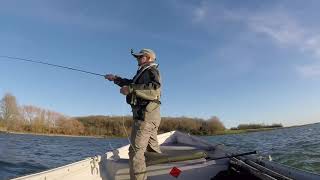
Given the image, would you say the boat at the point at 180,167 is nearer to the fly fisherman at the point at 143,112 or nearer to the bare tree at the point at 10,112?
the fly fisherman at the point at 143,112

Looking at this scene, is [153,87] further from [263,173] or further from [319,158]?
[319,158]

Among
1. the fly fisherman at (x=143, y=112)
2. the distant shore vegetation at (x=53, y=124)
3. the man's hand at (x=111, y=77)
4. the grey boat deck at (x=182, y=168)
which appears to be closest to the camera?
the fly fisherman at (x=143, y=112)

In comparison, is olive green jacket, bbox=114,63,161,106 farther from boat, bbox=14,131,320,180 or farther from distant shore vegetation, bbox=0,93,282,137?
distant shore vegetation, bbox=0,93,282,137

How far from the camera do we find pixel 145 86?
17.3 ft

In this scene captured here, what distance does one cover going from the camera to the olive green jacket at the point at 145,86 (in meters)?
5.23

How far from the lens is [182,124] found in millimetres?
44938

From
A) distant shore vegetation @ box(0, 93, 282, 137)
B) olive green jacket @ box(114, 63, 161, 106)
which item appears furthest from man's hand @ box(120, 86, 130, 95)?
distant shore vegetation @ box(0, 93, 282, 137)

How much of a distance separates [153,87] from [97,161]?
163 centimetres

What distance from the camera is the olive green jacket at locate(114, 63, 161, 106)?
17.1 ft

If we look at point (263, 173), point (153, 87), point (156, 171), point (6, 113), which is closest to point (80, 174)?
point (156, 171)

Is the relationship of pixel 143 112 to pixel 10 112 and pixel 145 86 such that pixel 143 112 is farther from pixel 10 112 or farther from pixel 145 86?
pixel 10 112

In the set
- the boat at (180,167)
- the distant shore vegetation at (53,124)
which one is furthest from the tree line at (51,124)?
the boat at (180,167)

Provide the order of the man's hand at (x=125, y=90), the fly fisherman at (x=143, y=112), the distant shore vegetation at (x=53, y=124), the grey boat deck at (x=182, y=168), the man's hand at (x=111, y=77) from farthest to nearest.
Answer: the distant shore vegetation at (x=53, y=124) → the man's hand at (x=111, y=77) → the grey boat deck at (x=182, y=168) → the fly fisherman at (x=143, y=112) → the man's hand at (x=125, y=90)

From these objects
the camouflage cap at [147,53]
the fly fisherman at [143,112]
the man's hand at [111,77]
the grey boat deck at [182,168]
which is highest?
the camouflage cap at [147,53]
